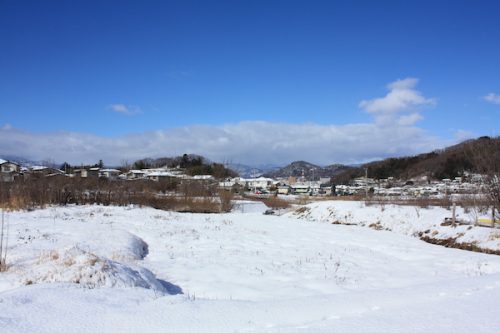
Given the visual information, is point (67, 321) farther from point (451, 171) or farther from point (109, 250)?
point (451, 171)

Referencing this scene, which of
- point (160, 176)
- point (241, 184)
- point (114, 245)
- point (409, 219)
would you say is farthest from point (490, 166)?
point (241, 184)

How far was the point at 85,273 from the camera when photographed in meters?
7.47

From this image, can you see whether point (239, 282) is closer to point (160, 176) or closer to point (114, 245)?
point (114, 245)

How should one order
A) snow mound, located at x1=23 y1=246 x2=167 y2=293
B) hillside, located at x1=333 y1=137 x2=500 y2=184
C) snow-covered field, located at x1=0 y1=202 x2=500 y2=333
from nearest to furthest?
1. snow-covered field, located at x1=0 y1=202 x2=500 y2=333
2. snow mound, located at x1=23 y1=246 x2=167 y2=293
3. hillside, located at x1=333 y1=137 x2=500 y2=184

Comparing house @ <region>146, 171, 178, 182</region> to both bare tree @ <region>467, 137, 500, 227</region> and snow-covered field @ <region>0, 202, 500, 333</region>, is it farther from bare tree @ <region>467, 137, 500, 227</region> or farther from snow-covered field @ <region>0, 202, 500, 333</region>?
bare tree @ <region>467, 137, 500, 227</region>

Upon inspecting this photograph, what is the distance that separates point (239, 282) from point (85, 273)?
3.87m

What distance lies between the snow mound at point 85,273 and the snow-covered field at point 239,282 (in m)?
0.03

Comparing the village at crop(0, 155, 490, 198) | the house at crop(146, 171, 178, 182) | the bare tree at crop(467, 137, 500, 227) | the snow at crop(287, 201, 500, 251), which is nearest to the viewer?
the bare tree at crop(467, 137, 500, 227)

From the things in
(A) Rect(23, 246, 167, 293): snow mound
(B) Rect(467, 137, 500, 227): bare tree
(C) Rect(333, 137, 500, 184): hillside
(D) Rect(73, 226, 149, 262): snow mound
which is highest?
(C) Rect(333, 137, 500, 184): hillside

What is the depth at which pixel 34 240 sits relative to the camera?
13.5 m

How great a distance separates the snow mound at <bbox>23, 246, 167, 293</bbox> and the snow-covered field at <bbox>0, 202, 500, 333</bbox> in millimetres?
33

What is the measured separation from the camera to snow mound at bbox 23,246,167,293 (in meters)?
7.33

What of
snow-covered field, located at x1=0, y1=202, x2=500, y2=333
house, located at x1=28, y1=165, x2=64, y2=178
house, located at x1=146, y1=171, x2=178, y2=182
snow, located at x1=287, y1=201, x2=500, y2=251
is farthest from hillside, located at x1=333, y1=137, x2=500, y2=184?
→ house, located at x1=146, y1=171, x2=178, y2=182

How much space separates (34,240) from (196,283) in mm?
7053
